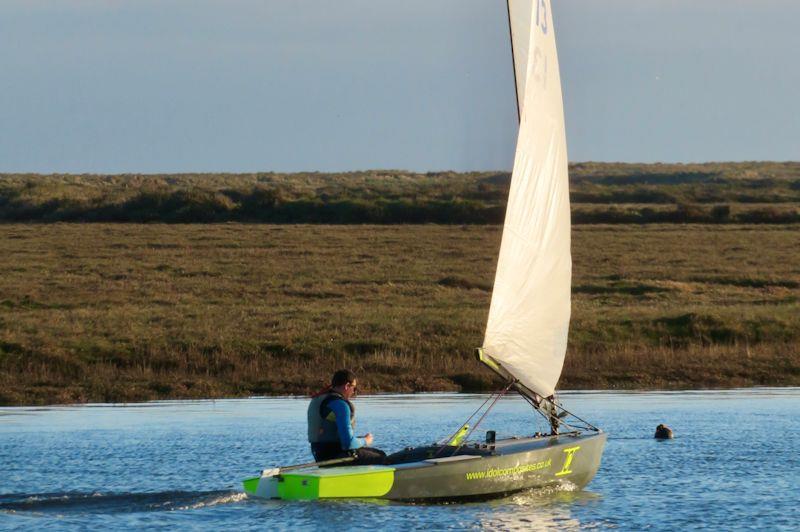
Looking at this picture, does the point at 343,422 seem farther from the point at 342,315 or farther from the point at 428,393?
the point at 342,315

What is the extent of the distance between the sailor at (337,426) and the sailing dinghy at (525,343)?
34 centimetres

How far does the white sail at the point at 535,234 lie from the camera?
2111 cm

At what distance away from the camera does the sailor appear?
19.6 metres

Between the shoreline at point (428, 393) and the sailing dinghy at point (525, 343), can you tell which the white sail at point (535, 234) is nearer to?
the sailing dinghy at point (525, 343)

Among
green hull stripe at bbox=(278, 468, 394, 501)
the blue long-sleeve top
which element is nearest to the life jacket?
the blue long-sleeve top

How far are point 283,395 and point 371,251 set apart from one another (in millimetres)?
34868

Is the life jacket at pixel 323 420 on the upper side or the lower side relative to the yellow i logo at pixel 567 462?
upper

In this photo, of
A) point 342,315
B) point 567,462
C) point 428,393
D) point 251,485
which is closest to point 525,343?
point 567,462

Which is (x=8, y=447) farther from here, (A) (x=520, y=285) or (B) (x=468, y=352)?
(B) (x=468, y=352)

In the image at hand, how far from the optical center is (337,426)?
19719 millimetres

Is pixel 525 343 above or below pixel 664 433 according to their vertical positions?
above

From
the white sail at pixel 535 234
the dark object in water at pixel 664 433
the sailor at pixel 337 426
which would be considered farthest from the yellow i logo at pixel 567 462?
the dark object in water at pixel 664 433

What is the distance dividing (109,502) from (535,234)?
294 inches

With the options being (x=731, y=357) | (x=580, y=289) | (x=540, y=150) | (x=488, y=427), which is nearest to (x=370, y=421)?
(x=488, y=427)
